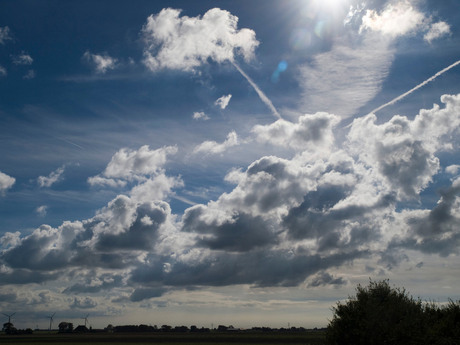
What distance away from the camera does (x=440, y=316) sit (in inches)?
1843

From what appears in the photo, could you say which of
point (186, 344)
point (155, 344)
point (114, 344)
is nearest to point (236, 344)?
point (186, 344)

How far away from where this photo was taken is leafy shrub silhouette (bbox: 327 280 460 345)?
3841cm

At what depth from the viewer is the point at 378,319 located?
39156mm

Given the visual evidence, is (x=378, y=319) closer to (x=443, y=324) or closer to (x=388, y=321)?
(x=388, y=321)

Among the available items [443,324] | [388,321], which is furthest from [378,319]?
[443,324]

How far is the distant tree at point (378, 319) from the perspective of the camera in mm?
38281

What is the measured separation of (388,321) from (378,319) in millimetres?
1062

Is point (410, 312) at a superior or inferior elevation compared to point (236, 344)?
superior

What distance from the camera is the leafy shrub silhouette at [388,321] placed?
38.4 metres

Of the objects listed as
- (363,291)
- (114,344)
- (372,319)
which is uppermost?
(363,291)

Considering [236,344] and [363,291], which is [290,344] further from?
[363,291]

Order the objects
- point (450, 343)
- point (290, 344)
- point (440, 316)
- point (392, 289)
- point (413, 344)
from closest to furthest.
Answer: point (413, 344), point (450, 343), point (392, 289), point (440, 316), point (290, 344)

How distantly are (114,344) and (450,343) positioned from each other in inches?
4148

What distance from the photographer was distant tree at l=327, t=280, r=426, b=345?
3828cm
